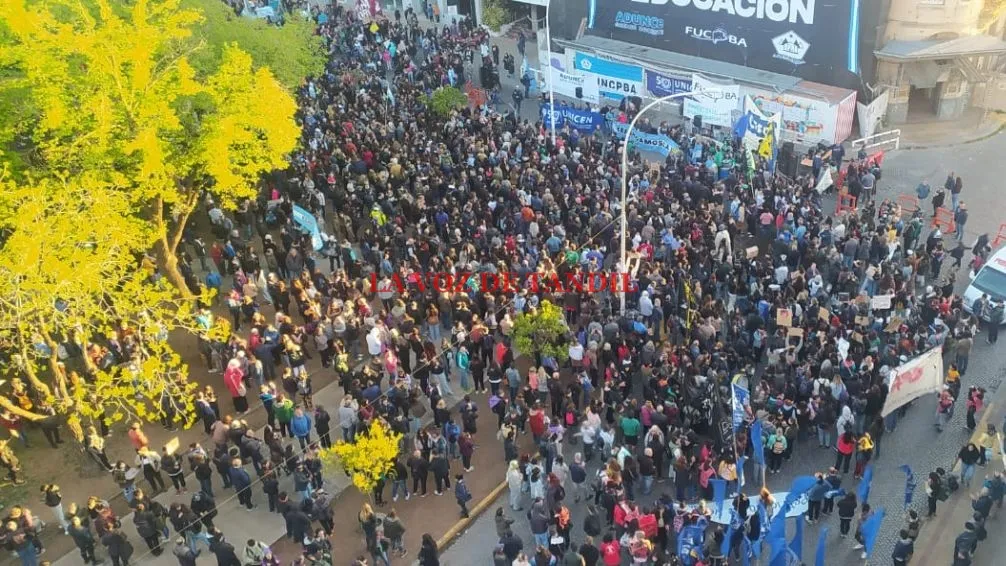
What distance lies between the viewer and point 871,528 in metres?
13.5

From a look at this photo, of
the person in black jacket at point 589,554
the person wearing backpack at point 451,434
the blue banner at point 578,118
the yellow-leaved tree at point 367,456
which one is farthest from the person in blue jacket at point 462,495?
the blue banner at point 578,118

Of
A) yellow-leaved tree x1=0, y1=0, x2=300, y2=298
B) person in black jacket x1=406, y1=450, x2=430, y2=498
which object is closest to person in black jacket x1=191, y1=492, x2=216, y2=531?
person in black jacket x1=406, y1=450, x2=430, y2=498

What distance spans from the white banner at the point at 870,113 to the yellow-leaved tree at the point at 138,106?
20.3 m

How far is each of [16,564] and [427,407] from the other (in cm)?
808

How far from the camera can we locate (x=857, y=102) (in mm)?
30359

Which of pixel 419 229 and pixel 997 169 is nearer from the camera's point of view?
pixel 419 229

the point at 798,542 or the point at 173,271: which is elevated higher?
the point at 173,271

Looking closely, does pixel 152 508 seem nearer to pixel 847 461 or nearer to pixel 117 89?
pixel 117 89

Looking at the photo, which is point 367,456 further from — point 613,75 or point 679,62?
point 679,62

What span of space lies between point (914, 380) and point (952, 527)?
2.65 meters

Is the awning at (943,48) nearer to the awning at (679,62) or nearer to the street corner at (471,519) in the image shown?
the awning at (679,62)

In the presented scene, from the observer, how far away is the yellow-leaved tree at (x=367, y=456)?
1424cm

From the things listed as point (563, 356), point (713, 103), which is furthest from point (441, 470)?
point (713, 103)

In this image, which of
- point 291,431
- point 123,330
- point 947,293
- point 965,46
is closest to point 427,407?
point 291,431
